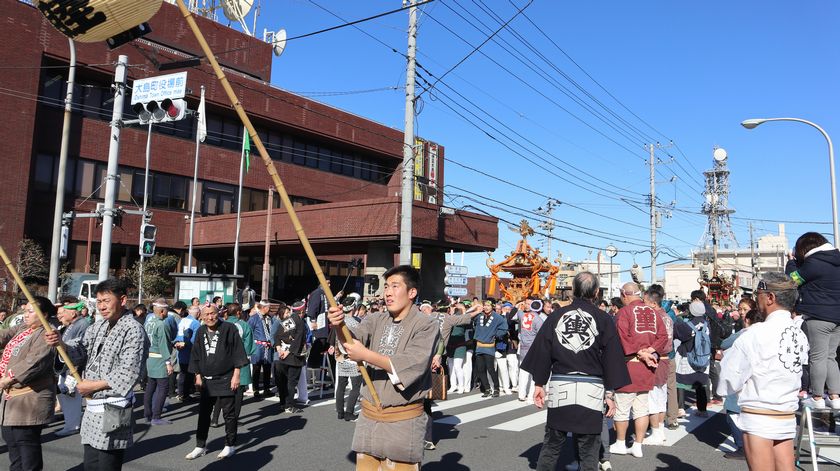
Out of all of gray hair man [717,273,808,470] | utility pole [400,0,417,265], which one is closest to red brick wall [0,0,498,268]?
utility pole [400,0,417,265]

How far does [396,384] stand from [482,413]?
692cm

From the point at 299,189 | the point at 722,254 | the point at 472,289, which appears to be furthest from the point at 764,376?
the point at 722,254

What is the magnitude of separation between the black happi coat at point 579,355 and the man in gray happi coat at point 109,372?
10.9ft

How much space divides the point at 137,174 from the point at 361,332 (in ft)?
95.8

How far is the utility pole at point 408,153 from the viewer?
16.8 meters

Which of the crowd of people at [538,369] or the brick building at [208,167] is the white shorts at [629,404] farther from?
the brick building at [208,167]

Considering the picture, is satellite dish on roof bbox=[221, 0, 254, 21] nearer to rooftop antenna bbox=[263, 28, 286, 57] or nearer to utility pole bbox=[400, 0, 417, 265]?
rooftop antenna bbox=[263, 28, 286, 57]

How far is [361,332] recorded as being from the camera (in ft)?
14.6

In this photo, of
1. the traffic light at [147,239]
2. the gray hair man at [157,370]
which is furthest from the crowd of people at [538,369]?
the traffic light at [147,239]

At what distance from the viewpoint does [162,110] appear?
1223 centimetres

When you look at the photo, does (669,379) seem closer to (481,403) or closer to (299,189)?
(481,403)

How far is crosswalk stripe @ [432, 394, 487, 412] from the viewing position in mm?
10877

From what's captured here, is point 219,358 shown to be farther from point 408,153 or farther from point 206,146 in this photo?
point 206,146

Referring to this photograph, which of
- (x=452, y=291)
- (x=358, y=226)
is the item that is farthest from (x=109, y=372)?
(x=452, y=291)
